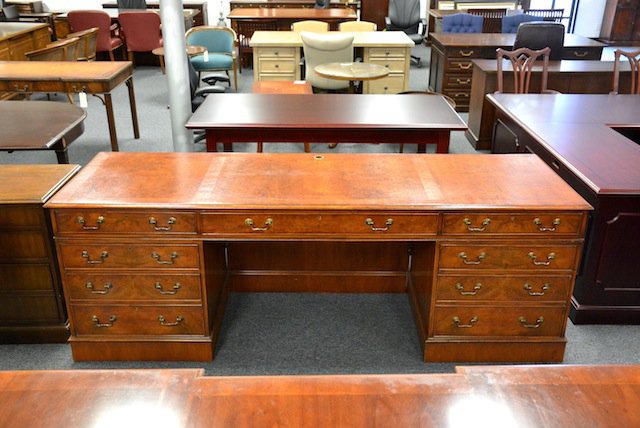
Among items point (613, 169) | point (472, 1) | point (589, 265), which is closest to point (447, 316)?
point (589, 265)

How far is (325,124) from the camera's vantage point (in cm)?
312

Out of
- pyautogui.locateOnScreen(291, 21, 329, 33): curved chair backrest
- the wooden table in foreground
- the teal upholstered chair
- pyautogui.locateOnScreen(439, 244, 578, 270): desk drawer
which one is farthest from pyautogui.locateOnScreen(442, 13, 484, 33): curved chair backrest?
the wooden table in foreground

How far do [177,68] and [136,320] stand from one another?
238cm

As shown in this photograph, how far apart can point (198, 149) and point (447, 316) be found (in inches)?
122

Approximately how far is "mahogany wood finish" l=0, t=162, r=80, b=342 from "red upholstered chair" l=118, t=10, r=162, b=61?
5.53 metres

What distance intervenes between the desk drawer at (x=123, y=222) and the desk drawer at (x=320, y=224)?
84 millimetres

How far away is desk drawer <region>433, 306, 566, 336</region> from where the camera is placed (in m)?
2.26

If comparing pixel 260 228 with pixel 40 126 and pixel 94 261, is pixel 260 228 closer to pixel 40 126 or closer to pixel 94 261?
pixel 94 261

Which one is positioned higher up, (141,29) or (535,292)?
(141,29)

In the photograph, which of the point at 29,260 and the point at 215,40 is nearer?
the point at 29,260

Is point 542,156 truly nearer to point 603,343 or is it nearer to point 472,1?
point 603,343

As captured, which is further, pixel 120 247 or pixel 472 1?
pixel 472 1

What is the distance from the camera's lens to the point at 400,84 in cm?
598

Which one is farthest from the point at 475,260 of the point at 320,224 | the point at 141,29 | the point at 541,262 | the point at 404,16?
the point at 404,16
